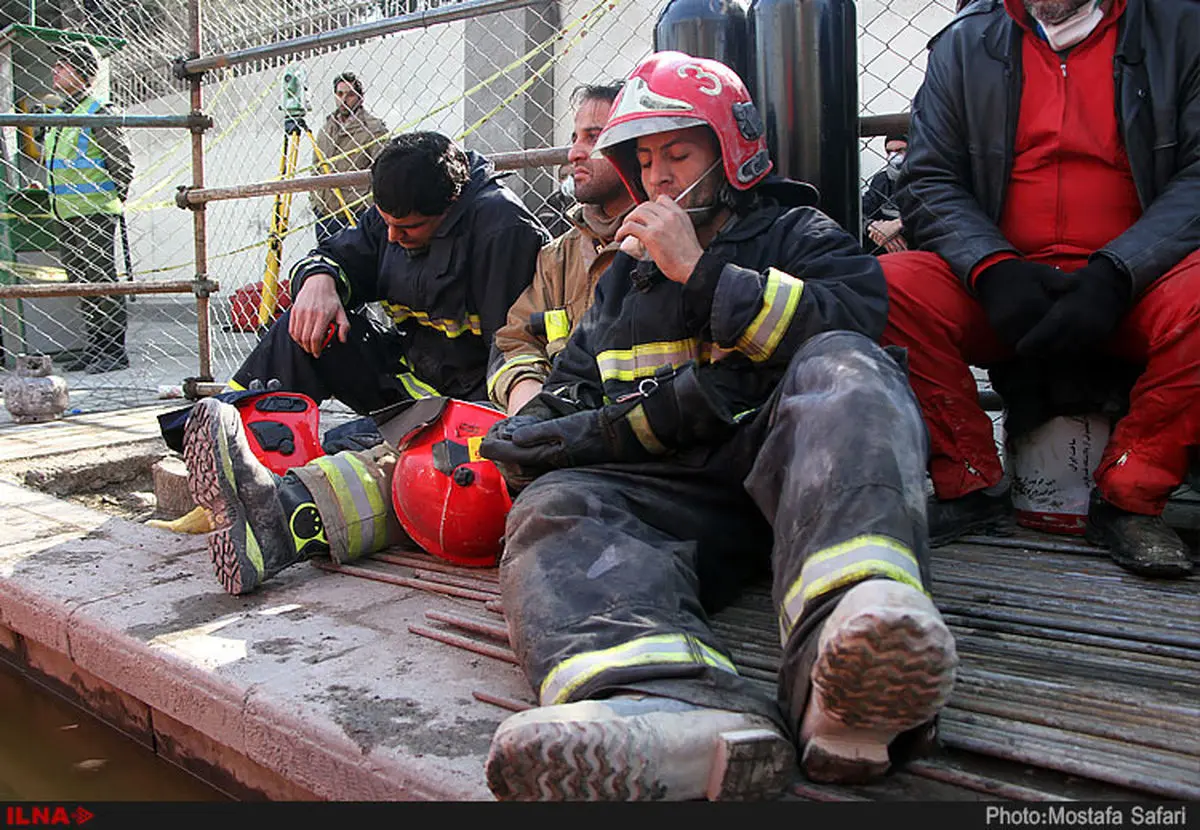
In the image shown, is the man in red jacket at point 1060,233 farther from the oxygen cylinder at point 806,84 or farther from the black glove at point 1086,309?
the oxygen cylinder at point 806,84

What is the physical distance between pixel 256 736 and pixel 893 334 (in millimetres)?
1793

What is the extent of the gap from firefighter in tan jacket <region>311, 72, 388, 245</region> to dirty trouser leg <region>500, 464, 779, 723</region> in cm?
489

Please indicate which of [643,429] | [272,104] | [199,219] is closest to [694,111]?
[643,429]

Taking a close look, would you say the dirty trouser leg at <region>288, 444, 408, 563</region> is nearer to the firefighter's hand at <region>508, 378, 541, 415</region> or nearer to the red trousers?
the firefighter's hand at <region>508, 378, 541, 415</region>

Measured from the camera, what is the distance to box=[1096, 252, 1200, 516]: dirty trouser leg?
220 cm

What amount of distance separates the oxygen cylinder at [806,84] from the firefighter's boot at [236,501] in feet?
5.67

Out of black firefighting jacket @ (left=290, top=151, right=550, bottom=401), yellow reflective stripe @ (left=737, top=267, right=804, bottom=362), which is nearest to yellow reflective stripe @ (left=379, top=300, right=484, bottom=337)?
black firefighting jacket @ (left=290, top=151, right=550, bottom=401)

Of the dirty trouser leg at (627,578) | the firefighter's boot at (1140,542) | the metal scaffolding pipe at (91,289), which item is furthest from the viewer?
the metal scaffolding pipe at (91,289)

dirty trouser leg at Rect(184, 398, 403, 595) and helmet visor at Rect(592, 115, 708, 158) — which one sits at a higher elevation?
helmet visor at Rect(592, 115, 708, 158)

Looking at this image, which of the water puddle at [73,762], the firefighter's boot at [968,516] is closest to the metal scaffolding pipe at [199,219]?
the water puddle at [73,762]

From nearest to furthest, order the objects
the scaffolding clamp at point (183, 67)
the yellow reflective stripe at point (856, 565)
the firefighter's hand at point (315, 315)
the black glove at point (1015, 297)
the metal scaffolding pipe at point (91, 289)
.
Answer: the yellow reflective stripe at point (856, 565), the black glove at point (1015, 297), the firefighter's hand at point (315, 315), the scaffolding clamp at point (183, 67), the metal scaffolding pipe at point (91, 289)

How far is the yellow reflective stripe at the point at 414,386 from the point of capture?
3.47m

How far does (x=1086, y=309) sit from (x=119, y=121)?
4.75 m

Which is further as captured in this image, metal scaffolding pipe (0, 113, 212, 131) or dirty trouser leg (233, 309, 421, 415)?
metal scaffolding pipe (0, 113, 212, 131)
